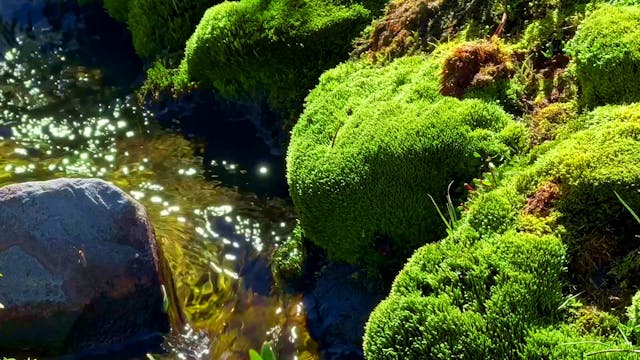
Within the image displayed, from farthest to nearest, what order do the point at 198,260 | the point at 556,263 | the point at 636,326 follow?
the point at 198,260 → the point at 556,263 → the point at 636,326

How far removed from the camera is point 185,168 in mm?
9008

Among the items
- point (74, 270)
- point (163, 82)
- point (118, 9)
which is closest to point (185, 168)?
point (163, 82)

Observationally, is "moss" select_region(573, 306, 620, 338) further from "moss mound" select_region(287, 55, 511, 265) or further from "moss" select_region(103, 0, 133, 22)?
"moss" select_region(103, 0, 133, 22)

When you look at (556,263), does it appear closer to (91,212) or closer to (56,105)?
(91,212)

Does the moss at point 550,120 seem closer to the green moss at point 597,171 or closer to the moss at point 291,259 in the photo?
the green moss at point 597,171

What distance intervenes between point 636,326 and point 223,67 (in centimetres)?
598

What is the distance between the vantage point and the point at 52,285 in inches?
253

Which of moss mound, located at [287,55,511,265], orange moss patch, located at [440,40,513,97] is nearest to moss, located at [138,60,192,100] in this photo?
moss mound, located at [287,55,511,265]

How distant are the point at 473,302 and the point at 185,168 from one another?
517 centimetres

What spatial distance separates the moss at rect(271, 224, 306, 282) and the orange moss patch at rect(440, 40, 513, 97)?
194 cm

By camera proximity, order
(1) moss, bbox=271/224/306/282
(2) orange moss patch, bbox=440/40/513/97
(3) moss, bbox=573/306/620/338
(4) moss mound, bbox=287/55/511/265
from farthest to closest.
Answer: (1) moss, bbox=271/224/306/282 → (2) orange moss patch, bbox=440/40/513/97 → (4) moss mound, bbox=287/55/511/265 → (3) moss, bbox=573/306/620/338

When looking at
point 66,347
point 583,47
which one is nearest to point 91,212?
point 66,347

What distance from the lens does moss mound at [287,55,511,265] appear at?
19.4 ft

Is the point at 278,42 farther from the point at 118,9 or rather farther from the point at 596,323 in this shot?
the point at 596,323
